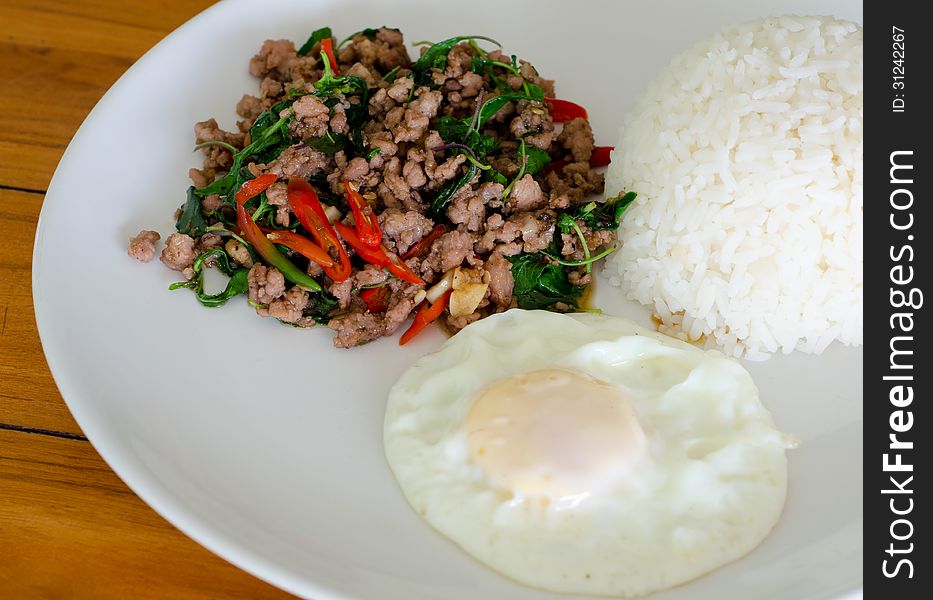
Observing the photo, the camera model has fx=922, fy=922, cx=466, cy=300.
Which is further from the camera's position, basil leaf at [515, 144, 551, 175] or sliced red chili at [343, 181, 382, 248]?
basil leaf at [515, 144, 551, 175]

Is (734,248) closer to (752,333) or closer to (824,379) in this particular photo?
(752,333)

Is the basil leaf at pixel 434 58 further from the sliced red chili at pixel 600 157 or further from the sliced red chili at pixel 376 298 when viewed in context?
the sliced red chili at pixel 376 298

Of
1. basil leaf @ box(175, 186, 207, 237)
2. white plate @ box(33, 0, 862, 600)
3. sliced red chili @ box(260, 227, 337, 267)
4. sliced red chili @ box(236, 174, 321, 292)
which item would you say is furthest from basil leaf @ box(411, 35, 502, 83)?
basil leaf @ box(175, 186, 207, 237)

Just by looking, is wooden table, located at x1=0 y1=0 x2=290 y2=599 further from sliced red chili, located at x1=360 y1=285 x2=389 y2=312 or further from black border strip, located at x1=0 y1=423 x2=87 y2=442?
sliced red chili, located at x1=360 y1=285 x2=389 y2=312

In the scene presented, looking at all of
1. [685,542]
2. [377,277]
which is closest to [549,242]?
[377,277]

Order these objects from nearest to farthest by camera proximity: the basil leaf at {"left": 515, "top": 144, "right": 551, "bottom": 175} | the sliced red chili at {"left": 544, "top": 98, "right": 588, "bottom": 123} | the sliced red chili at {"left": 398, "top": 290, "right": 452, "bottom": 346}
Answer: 1. the sliced red chili at {"left": 398, "top": 290, "right": 452, "bottom": 346}
2. the basil leaf at {"left": 515, "top": 144, "right": 551, "bottom": 175}
3. the sliced red chili at {"left": 544, "top": 98, "right": 588, "bottom": 123}

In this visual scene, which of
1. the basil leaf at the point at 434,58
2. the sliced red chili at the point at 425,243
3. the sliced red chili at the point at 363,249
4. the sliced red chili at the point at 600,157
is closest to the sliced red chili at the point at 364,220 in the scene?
the sliced red chili at the point at 363,249
